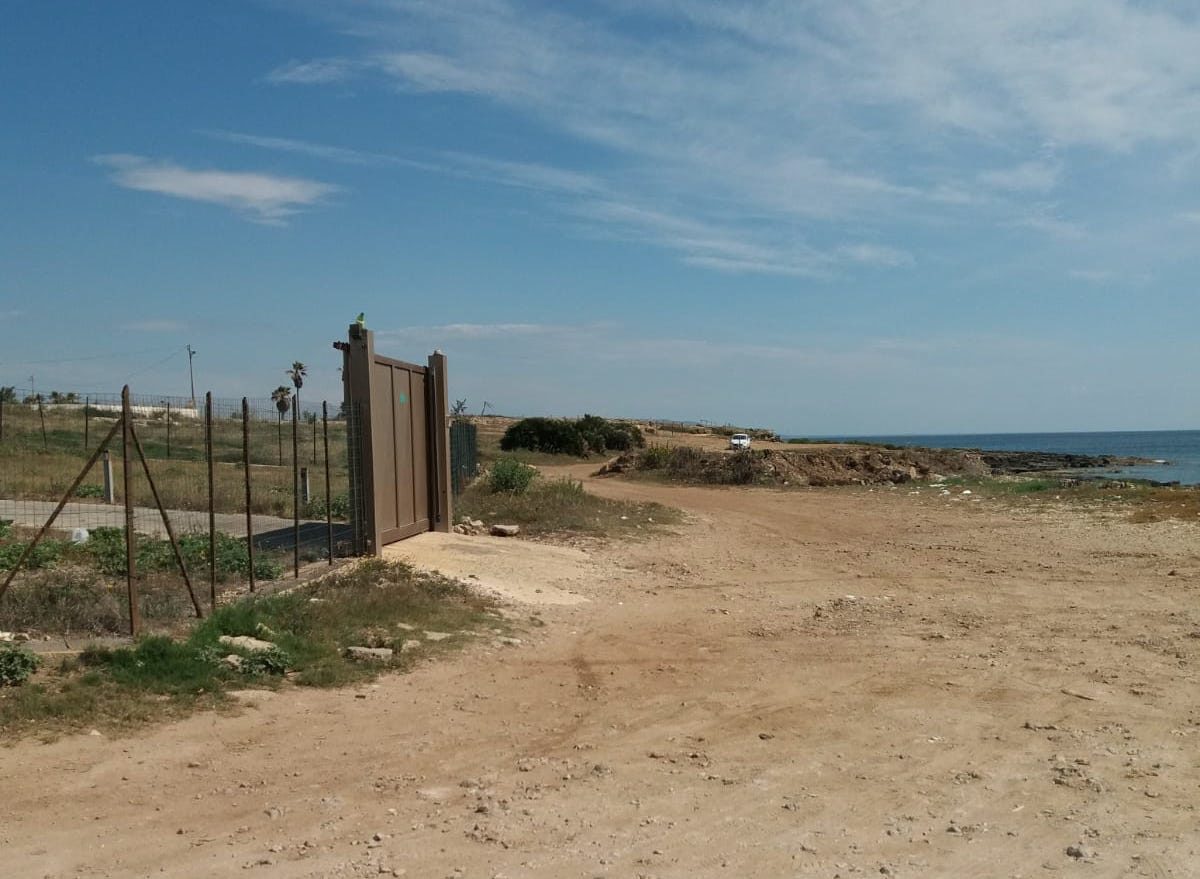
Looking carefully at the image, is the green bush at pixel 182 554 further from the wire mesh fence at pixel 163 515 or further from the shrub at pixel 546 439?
the shrub at pixel 546 439

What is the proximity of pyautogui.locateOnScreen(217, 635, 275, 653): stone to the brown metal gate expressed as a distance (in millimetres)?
4723

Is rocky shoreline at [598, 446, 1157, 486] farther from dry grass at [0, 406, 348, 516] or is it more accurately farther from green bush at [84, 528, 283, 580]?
green bush at [84, 528, 283, 580]

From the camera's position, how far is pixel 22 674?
720 cm

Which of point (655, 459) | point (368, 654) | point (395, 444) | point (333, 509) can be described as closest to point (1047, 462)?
point (655, 459)

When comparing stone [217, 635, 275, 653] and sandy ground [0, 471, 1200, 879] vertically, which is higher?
stone [217, 635, 275, 653]

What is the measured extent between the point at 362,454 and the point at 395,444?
4.11 feet

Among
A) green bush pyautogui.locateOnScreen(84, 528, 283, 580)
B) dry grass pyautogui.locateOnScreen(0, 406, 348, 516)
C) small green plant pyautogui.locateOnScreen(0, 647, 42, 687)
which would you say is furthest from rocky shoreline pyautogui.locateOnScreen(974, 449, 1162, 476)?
small green plant pyautogui.locateOnScreen(0, 647, 42, 687)

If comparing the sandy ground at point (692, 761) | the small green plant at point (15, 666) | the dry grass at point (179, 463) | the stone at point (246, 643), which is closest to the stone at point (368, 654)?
the sandy ground at point (692, 761)

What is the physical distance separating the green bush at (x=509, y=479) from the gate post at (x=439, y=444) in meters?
4.94

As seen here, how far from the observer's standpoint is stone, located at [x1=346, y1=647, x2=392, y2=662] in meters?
8.98

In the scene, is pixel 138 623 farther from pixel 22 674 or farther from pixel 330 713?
pixel 330 713

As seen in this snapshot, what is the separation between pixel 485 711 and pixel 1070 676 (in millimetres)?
4936

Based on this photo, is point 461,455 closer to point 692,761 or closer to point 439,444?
point 439,444

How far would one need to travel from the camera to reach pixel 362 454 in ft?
44.4
